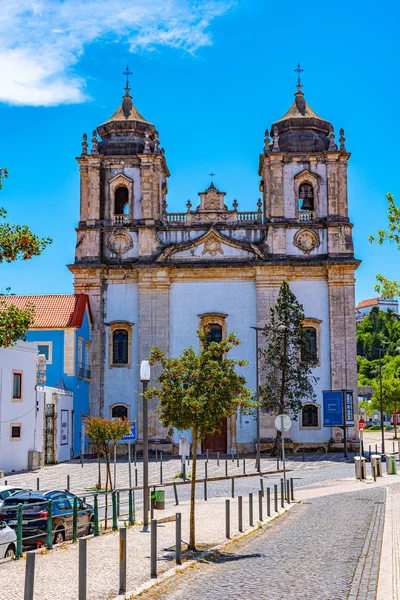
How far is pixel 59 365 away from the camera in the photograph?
41875mm

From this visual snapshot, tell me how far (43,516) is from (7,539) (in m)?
1.49

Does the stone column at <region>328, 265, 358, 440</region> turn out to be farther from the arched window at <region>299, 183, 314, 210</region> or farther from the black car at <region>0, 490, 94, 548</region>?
the black car at <region>0, 490, 94, 548</region>

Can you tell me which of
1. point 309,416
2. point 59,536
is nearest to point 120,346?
point 309,416

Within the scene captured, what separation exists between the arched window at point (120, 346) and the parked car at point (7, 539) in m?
32.3

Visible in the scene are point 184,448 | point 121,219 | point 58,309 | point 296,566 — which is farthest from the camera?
point 121,219

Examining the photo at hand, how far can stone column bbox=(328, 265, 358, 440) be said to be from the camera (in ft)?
146

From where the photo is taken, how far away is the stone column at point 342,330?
44.4m

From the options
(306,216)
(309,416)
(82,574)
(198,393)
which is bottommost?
(82,574)

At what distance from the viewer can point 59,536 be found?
15.0 metres

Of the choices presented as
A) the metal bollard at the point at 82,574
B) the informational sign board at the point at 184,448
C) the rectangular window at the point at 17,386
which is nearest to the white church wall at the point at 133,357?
the rectangular window at the point at 17,386

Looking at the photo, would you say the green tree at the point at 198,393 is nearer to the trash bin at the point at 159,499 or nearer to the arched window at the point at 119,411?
the trash bin at the point at 159,499

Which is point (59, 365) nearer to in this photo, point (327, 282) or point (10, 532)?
point (327, 282)

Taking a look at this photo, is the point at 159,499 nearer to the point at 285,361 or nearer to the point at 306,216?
the point at 285,361

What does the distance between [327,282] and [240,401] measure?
31.2 meters
